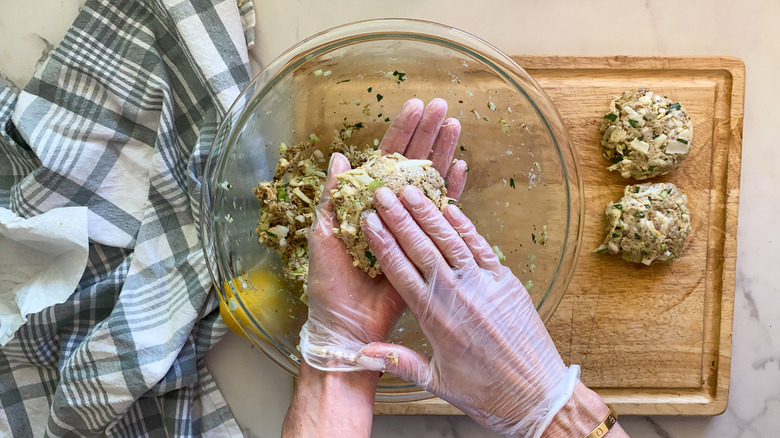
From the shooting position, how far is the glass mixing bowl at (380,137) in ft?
4.68

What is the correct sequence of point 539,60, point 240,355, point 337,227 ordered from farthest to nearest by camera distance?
point 240,355, point 539,60, point 337,227

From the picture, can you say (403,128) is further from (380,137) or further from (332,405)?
(332,405)

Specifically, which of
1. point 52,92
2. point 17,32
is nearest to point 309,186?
point 52,92

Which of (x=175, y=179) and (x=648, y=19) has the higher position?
(x=648, y=19)

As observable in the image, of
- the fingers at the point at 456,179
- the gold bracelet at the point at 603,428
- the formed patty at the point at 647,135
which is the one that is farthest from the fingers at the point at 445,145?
the gold bracelet at the point at 603,428

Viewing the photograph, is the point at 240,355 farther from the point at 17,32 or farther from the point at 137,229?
the point at 17,32

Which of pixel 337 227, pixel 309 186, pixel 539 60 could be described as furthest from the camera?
pixel 539 60

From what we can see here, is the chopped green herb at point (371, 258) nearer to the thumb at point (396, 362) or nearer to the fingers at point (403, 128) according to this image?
the thumb at point (396, 362)

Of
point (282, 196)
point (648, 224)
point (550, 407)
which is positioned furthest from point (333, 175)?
point (648, 224)

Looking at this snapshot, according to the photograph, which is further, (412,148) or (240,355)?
(240,355)

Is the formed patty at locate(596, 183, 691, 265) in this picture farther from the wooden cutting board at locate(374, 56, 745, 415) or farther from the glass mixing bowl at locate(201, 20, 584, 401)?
the glass mixing bowl at locate(201, 20, 584, 401)

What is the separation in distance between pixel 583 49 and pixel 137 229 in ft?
4.77

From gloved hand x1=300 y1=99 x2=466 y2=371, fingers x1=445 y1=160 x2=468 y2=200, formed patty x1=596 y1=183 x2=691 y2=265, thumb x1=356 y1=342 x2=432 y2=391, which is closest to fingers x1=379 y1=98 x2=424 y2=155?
gloved hand x1=300 y1=99 x2=466 y2=371

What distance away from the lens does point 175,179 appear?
64.2 inches
